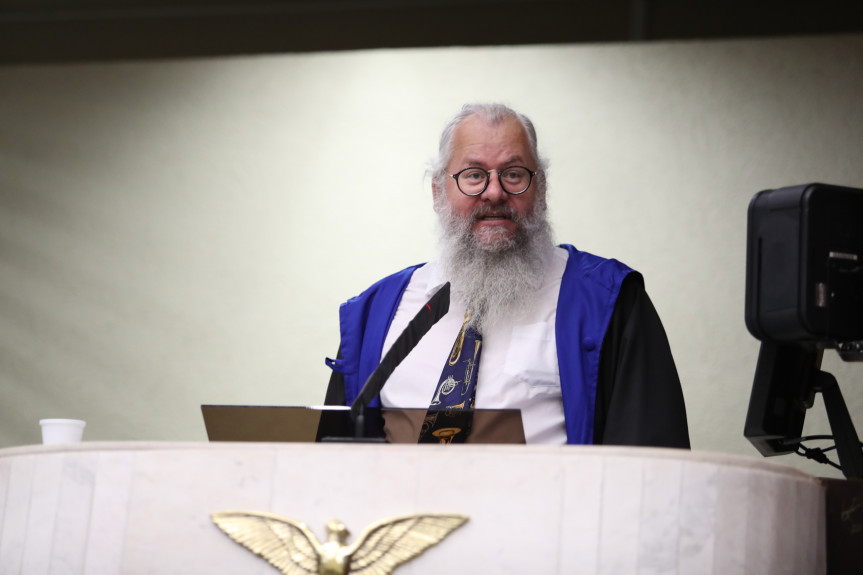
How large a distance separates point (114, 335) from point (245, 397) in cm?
54

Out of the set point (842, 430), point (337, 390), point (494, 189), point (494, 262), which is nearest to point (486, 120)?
point (494, 189)

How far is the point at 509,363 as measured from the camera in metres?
2.19

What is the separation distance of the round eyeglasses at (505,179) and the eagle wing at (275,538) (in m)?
1.35

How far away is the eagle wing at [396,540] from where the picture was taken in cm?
115

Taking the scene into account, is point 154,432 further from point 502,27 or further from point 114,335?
point 502,27

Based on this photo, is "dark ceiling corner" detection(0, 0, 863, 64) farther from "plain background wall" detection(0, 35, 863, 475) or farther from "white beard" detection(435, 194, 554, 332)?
"white beard" detection(435, 194, 554, 332)

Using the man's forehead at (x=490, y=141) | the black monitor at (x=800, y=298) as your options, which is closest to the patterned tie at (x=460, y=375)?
the man's forehead at (x=490, y=141)

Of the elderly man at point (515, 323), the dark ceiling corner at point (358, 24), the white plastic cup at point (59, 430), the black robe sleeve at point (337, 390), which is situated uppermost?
the dark ceiling corner at point (358, 24)

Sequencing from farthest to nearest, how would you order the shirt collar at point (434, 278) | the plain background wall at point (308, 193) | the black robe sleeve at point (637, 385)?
1. the plain background wall at point (308, 193)
2. the shirt collar at point (434, 278)
3. the black robe sleeve at point (637, 385)

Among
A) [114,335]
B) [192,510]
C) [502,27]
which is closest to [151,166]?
[114,335]

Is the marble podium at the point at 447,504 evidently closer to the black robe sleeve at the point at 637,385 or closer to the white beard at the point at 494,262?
the black robe sleeve at the point at 637,385

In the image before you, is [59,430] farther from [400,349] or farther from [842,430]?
[842,430]

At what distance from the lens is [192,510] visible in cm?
121

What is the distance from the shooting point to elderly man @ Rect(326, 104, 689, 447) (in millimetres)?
2076
